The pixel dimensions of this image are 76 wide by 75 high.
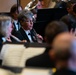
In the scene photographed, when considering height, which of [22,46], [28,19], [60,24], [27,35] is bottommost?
[27,35]

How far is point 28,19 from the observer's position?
12.0 ft

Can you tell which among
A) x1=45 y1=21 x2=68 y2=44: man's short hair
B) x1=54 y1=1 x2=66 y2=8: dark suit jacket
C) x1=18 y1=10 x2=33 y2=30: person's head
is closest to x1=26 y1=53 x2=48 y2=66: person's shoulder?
x1=45 y1=21 x2=68 y2=44: man's short hair

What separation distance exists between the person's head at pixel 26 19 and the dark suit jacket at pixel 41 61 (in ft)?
6.51

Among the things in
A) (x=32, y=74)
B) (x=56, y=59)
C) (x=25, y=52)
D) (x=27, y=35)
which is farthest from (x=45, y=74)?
(x=27, y=35)

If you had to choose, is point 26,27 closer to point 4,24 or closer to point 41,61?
point 4,24

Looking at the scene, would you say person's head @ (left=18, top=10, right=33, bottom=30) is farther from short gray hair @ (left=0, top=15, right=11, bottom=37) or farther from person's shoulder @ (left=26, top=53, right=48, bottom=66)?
person's shoulder @ (left=26, top=53, right=48, bottom=66)

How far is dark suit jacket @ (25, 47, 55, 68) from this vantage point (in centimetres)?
167

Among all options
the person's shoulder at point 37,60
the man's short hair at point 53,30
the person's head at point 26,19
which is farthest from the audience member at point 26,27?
the man's short hair at point 53,30

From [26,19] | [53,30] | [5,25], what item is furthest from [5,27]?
[53,30]

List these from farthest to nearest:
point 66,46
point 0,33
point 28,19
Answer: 1. point 28,19
2. point 0,33
3. point 66,46

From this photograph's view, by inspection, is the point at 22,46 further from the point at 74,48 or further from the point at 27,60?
the point at 74,48

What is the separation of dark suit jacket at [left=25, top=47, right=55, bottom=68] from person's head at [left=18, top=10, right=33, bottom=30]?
6.51 ft

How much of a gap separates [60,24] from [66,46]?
2.00ft

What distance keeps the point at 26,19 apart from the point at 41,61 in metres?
2.04
